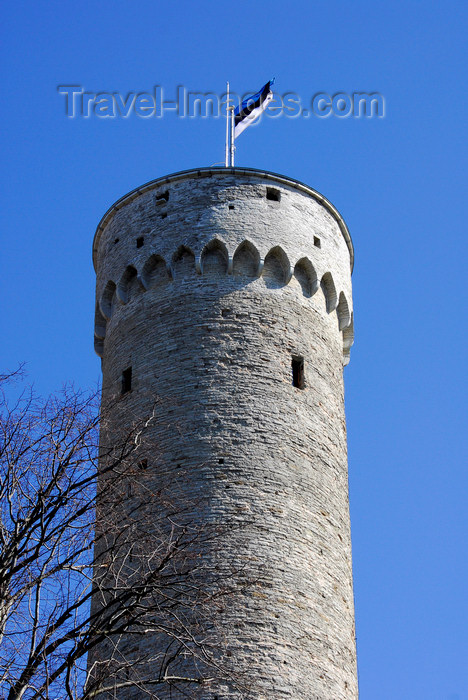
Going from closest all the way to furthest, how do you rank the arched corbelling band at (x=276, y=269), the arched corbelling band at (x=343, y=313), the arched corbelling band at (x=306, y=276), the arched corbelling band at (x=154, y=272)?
the arched corbelling band at (x=276, y=269) → the arched corbelling band at (x=154, y=272) → the arched corbelling band at (x=306, y=276) → the arched corbelling band at (x=343, y=313)

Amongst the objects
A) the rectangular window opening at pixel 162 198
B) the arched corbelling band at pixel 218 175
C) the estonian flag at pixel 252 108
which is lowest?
the rectangular window opening at pixel 162 198

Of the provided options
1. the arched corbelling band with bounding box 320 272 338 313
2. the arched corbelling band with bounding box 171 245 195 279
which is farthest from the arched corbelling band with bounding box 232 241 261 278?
the arched corbelling band with bounding box 320 272 338 313

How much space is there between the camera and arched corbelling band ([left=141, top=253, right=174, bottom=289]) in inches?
A: 760

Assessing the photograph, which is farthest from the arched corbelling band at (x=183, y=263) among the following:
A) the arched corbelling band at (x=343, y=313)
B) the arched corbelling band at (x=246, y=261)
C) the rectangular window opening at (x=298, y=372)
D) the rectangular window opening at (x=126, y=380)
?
the arched corbelling band at (x=343, y=313)

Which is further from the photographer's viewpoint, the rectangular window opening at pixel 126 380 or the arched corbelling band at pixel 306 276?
the arched corbelling band at pixel 306 276

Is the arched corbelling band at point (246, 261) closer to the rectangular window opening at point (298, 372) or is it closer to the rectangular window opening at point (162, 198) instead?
the rectangular window opening at point (298, 372)

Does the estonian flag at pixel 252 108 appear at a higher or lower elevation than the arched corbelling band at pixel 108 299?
higher

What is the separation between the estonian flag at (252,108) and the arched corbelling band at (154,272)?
4286mm

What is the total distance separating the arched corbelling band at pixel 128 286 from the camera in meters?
19.7

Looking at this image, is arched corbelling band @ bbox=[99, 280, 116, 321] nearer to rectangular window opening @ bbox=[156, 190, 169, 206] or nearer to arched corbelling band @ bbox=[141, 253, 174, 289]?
arched corbelling band @ bbox=[141, 253, 174, 289]

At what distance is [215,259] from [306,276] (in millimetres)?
1512

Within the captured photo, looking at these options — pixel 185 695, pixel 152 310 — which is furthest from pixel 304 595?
pixel 152 310

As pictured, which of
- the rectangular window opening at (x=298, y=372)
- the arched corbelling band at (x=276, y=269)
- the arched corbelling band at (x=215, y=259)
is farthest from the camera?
the arched corbelling band at (x=276, y=269)

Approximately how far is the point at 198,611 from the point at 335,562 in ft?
8.64
